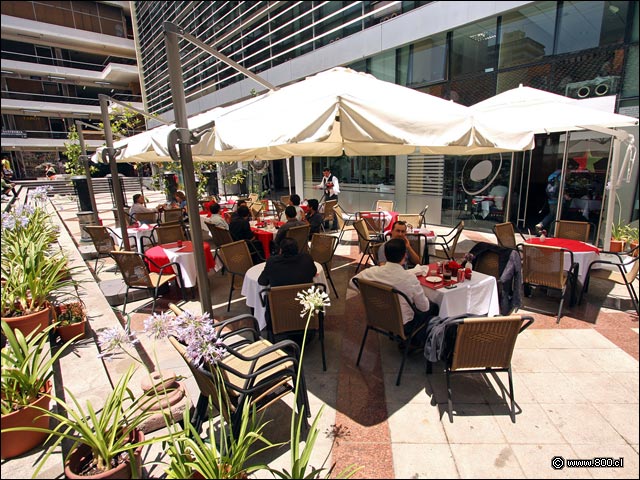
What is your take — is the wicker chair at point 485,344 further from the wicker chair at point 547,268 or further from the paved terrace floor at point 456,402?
the wicker chair at point 547,268

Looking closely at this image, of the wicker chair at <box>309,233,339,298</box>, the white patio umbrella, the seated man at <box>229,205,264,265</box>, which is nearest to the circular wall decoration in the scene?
the white patio umbrella

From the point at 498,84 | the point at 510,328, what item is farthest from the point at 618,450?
the point at 498,84

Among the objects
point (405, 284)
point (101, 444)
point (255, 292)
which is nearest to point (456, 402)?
point (405, 284)

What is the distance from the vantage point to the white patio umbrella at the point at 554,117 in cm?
461

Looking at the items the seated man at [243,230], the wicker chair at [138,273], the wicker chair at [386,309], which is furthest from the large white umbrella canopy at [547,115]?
the wicker chair at [138,273]

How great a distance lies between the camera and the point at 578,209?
25.6ft

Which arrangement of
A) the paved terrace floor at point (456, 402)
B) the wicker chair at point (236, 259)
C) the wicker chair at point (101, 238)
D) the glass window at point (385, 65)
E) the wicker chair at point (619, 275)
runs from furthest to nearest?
the glass window at point (385, 65), the wicker chair at point (101, 238), the wicker chair at point (236, 259), the wicker chair at point (619, 275), the paved terrace floor at point (456, 402)

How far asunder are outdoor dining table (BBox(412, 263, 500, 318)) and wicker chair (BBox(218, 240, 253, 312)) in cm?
243

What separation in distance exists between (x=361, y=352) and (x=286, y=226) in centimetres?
274

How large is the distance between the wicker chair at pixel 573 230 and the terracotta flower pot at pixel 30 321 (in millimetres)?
6991

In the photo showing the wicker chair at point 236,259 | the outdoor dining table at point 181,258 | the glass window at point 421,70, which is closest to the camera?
the wicker chair at point 236,259

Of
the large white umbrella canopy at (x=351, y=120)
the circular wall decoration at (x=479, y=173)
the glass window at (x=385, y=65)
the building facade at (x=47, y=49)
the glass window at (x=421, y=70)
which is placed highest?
the glass window at (x=385, y=65)

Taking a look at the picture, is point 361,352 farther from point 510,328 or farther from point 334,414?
point 510,328

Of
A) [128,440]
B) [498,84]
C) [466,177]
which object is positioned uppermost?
[498,84]
